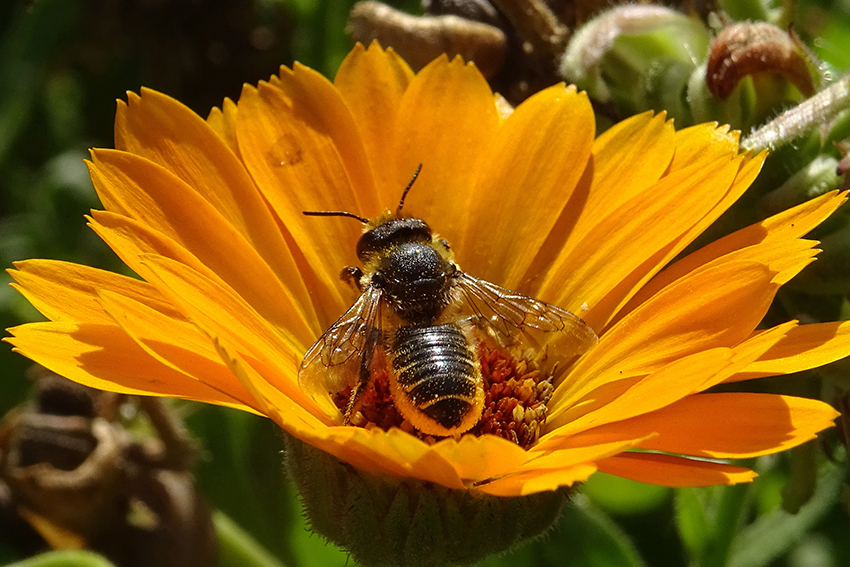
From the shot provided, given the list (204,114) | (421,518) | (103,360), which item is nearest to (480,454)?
(421,518)

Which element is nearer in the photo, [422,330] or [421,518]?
[421,518]

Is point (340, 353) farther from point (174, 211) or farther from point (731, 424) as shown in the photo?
point (731, 424)

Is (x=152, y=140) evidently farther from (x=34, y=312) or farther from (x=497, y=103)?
(x=34, y=312)

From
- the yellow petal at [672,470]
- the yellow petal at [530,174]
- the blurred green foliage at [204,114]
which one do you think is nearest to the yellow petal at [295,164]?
the yellow petal at [530,174]

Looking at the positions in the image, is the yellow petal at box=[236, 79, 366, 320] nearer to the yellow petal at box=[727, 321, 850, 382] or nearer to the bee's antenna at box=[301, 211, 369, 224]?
the bee's antenna at box=[301, 211, 369, 224]

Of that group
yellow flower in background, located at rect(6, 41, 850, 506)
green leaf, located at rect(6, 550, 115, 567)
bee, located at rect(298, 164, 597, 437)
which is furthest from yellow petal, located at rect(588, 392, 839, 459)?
green leaf, located at rect(6, 550, 115, 567)

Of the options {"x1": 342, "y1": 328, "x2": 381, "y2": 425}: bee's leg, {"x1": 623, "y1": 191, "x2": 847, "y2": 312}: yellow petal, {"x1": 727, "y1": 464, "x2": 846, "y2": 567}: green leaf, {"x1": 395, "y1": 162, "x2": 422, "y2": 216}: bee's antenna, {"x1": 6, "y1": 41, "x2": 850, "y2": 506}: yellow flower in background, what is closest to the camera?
{"x1": 6, "y1": 41, "x2": 850, "y2": 506}: yellow flower in background

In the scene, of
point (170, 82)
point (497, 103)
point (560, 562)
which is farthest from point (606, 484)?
point (170, 82)
